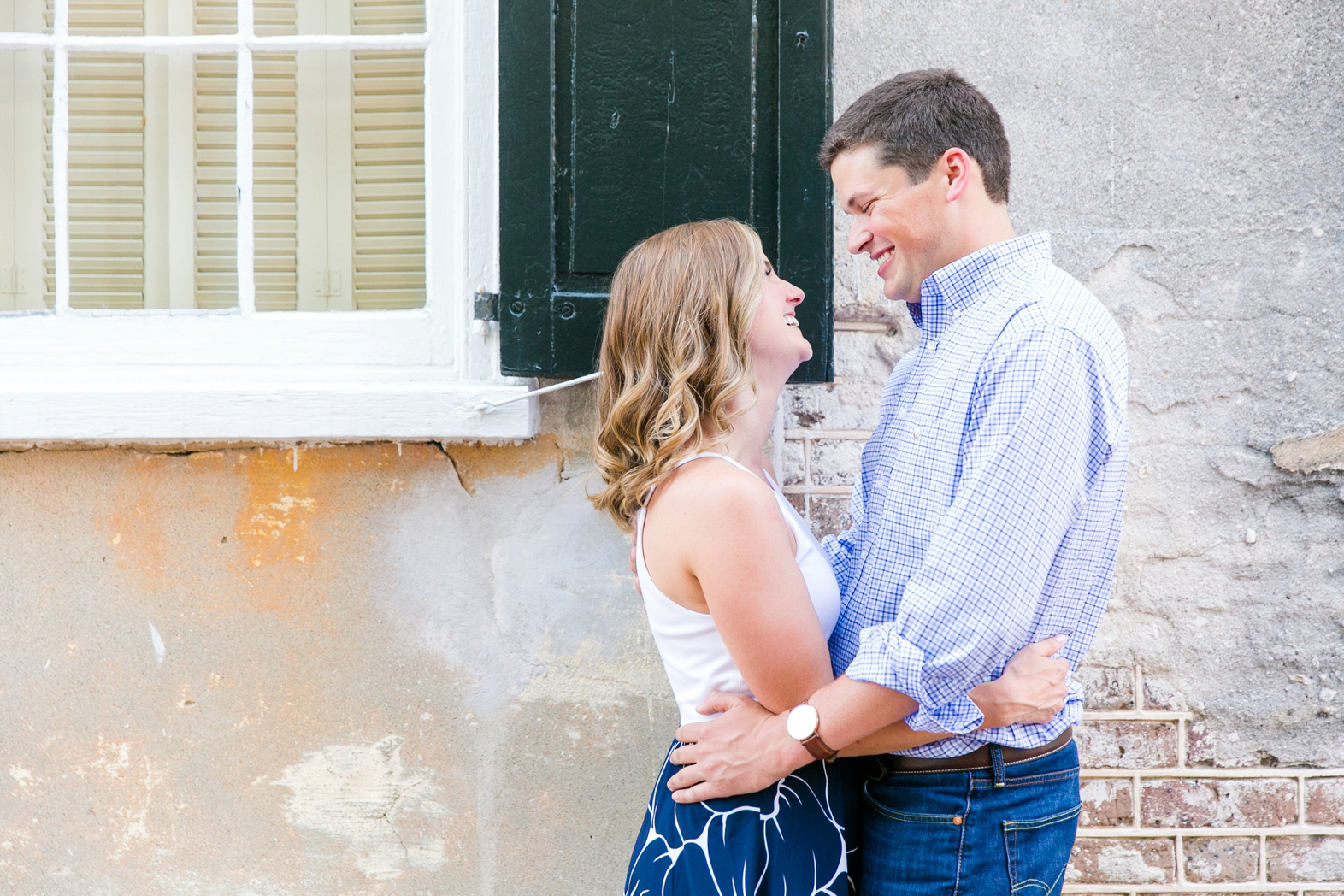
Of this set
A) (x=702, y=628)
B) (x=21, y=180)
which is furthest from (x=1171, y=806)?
(x=21, y=180)

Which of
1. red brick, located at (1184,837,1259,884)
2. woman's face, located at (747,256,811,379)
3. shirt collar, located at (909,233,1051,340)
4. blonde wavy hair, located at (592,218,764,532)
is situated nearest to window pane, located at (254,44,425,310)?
blonde wavy hair, located at (592,218,764,532)

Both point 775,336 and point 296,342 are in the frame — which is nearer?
point 775,336

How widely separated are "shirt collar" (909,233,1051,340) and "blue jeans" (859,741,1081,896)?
2.31 ft

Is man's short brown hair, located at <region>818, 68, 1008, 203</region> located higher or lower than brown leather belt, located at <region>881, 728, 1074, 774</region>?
higher

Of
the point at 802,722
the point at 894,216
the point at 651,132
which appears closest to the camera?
the point at 802,722

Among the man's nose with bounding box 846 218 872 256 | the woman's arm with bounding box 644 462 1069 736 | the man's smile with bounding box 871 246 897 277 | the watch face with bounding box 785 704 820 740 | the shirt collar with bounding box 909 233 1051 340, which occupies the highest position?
the man's nose with bounding box 846 218 872 256

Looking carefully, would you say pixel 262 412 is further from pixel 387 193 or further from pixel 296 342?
pixel 387 193

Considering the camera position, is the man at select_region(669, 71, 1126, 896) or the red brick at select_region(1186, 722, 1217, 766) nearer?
the man at select_region(669, 71, 1126, 896)

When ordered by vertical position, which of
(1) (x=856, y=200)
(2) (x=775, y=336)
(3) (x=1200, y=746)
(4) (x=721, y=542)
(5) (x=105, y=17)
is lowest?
(3) (x=1200, y=746)

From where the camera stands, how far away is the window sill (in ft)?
6.86

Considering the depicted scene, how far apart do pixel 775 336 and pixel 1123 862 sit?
160 cm

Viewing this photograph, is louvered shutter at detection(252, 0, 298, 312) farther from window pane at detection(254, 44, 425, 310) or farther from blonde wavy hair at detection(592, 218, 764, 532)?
blonde wavy hair at detection(592, 218, 764, 532)

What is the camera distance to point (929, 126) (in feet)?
5.15

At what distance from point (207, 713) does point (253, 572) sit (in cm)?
34
